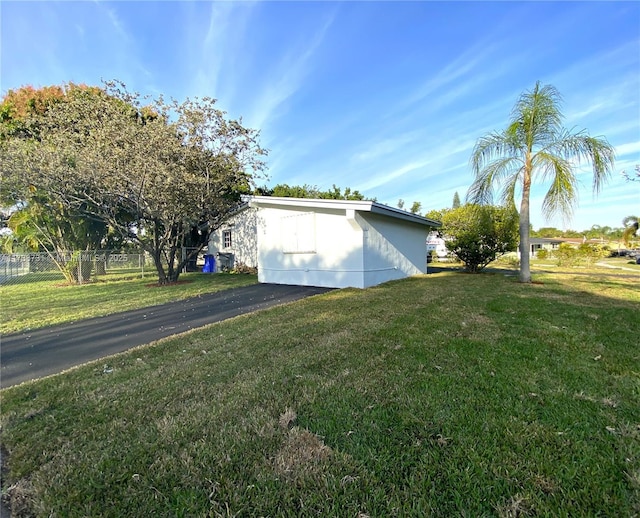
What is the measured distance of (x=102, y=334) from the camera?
5426mm

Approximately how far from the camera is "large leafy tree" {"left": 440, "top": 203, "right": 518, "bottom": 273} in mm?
13984

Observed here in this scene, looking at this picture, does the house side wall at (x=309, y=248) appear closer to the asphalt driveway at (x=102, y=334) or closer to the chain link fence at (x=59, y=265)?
the asphalt driveway at (x=102, y=334)

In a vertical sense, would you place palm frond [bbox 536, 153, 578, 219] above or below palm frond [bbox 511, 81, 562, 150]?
below

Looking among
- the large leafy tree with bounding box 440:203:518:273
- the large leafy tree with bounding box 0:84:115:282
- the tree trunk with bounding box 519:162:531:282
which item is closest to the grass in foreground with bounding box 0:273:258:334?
the large leafy tree with bounding box 0:84:115:282

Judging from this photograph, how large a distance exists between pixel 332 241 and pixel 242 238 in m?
9.05

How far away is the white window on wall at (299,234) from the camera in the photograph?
35.2 ft

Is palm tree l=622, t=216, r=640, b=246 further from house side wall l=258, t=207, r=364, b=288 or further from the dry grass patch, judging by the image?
the dry grass patch

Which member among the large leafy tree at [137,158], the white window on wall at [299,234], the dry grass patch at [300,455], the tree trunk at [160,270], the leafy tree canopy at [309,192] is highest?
the leafy tree canopy at [309,192]

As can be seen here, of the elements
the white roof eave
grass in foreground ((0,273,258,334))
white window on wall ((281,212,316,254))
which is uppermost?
the white roof eave

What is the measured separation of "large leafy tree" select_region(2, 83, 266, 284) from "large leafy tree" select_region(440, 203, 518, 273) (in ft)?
34.0

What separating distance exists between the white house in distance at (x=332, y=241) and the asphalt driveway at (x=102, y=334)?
A: 2.18 meters

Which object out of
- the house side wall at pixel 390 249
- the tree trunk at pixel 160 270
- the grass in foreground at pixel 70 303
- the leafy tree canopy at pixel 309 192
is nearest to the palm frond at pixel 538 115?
the house side wall at pixel 390 249

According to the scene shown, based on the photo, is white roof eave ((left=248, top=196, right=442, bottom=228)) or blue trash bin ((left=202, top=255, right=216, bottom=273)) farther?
blue trash bin ((left=202, top=255, right=216, bottom=273))

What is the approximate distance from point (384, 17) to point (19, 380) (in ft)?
35.4
